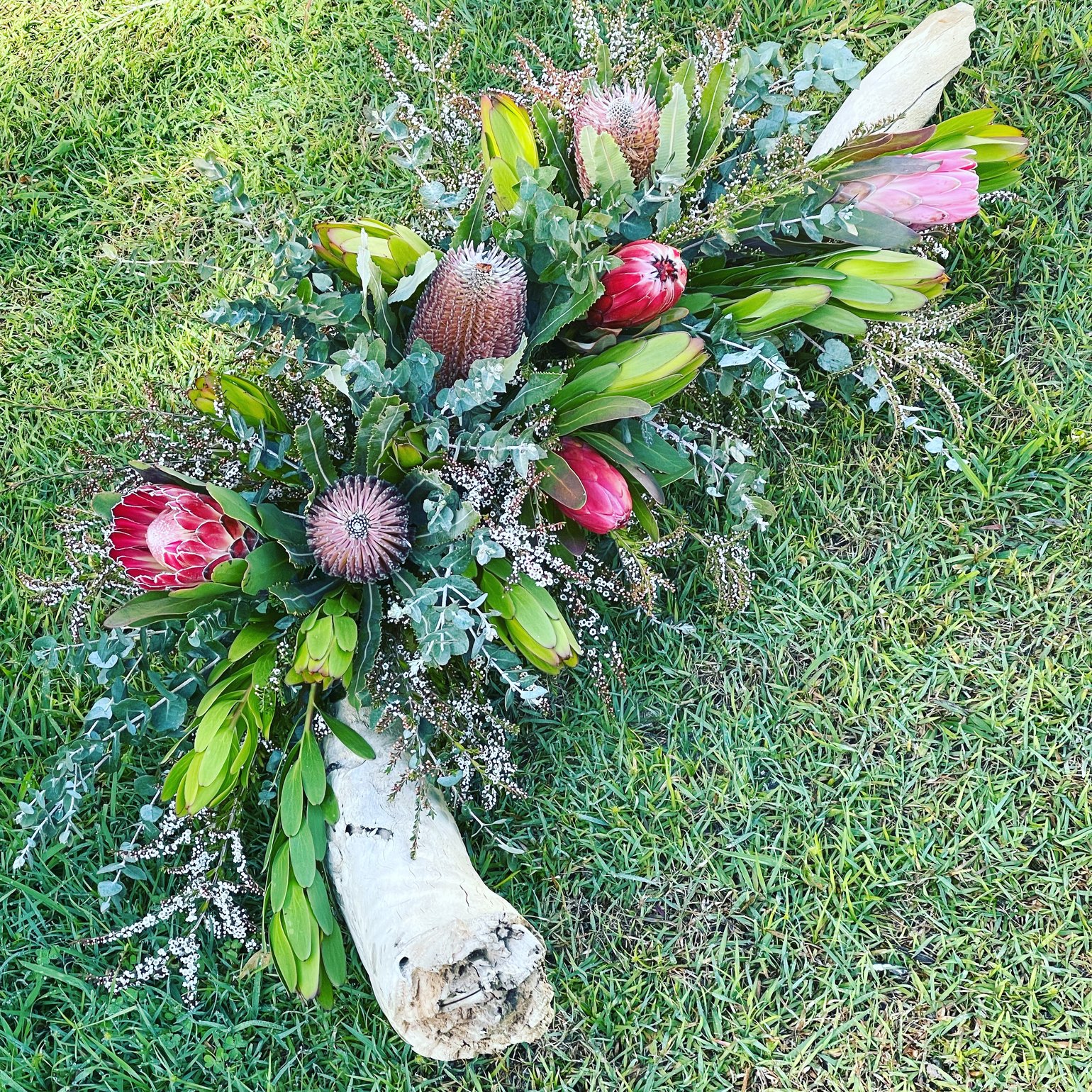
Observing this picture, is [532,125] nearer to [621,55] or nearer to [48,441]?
[621,55]

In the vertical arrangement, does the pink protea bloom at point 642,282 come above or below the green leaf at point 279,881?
above

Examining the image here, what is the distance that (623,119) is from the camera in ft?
4.83

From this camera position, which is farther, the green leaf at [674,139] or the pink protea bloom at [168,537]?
the green leaf at [674,139]

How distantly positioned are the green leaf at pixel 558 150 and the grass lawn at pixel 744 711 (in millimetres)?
573

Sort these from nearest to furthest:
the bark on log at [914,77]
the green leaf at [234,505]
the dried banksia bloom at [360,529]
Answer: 1. the green leaf at [234,505]
2. the dried banksia bloom at [360,529]
3. the bark on log at [914,77]

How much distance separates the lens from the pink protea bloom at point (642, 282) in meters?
1.38

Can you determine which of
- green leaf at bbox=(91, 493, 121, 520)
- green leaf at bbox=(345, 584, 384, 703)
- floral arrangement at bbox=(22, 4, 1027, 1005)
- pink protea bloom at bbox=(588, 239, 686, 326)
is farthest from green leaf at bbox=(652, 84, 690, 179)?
green leaf at bbox=(91, 493, 121, 520)

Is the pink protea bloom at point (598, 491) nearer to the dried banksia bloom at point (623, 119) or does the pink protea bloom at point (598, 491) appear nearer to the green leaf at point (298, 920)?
the dried banksia bloom at point (623, 119)

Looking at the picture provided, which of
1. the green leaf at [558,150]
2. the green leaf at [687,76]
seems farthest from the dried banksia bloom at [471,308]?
the green leaf at [687,76]

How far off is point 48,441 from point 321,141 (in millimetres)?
866

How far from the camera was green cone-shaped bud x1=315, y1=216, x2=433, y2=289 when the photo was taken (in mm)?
1371

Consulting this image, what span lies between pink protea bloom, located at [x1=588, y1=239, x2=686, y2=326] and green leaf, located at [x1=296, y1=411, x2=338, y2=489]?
46cm

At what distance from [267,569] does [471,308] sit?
0.46 meters

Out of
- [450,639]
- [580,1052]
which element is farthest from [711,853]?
[450,639]
